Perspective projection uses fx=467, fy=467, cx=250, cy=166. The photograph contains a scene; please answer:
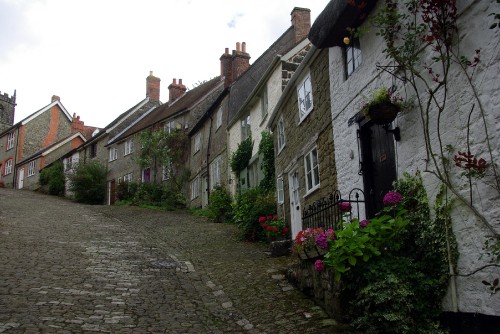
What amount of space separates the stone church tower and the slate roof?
45580mm

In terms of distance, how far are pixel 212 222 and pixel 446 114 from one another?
14771 millimetres

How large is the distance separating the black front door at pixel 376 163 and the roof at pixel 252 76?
14048 millimetres

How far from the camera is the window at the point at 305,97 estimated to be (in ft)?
37.1

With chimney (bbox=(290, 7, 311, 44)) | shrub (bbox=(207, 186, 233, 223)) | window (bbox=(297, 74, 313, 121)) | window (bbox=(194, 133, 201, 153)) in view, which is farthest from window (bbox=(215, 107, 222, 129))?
window (bbox=(297, 74, 313, 121))

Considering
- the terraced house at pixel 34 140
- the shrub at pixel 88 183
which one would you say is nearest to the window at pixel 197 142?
the shrub at pixel 88 183

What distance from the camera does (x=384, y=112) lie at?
6.67m

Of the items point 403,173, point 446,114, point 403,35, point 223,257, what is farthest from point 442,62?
point 223,257

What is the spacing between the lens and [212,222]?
19.7 metres

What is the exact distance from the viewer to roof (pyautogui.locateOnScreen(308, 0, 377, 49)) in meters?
7.75

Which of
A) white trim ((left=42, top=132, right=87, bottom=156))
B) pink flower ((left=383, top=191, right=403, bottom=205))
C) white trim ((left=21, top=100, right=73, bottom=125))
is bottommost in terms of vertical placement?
pink flower ((left=383, top=191, right=403, bottom=205))

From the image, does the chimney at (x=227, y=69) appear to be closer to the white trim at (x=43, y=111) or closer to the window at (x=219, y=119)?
the window at (x=219, y=119)

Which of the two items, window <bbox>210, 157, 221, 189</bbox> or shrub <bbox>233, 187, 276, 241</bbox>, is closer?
shrub <bbox>233, 187, 276, 241</bbox>

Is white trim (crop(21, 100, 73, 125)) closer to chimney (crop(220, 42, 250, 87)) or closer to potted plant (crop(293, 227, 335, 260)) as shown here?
chimney (crop(220, 42, 250, 87))

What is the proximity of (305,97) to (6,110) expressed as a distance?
190 ft
